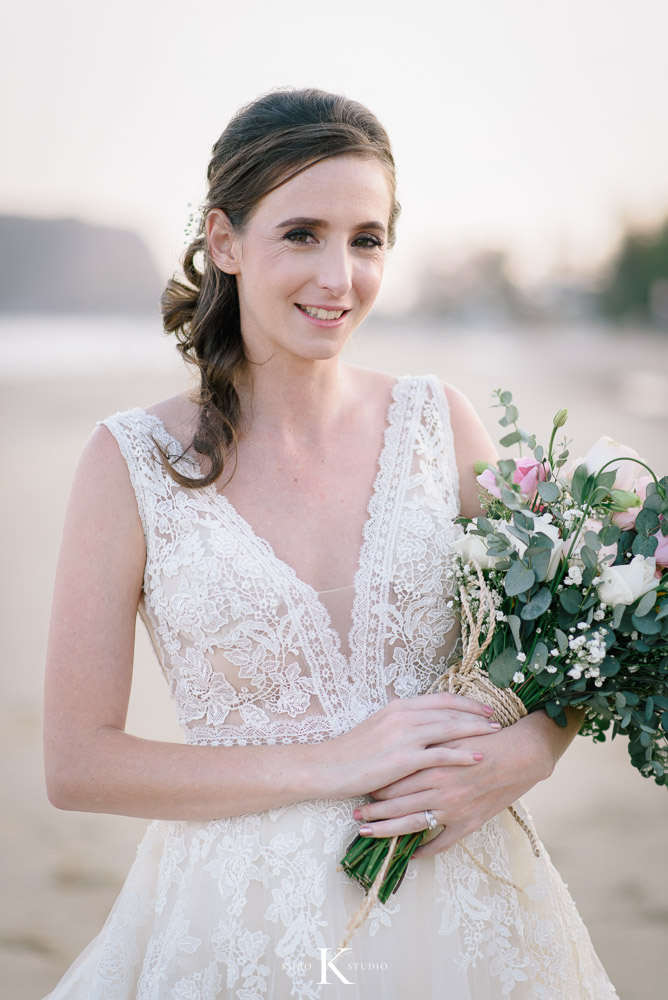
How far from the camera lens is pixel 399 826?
6.29 ft

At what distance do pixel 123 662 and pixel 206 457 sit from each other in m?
0.55

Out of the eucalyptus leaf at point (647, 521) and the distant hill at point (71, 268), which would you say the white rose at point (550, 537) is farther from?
the distant hill at point (71, 268)

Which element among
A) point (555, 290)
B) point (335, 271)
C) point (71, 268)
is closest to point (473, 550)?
point (335, 271)

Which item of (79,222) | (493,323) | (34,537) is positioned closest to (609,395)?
(34,537)

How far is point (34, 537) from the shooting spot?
Answer: 10016 millimetres

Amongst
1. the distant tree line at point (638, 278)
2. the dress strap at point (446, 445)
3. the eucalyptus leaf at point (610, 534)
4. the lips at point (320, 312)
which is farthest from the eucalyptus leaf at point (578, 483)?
the distant tree line at point (638, 278)

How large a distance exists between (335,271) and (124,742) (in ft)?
3.88

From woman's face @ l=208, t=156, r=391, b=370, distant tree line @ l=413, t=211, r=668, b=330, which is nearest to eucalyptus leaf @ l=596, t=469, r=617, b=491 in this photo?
woman's face @ l=208, t=156, r=391, b=370

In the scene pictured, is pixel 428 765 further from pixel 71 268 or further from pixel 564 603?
pixel 71 268

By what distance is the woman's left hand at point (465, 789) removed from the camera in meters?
1.93

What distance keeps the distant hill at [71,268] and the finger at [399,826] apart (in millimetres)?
31688

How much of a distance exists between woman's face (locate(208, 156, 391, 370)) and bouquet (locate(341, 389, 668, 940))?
481 mm

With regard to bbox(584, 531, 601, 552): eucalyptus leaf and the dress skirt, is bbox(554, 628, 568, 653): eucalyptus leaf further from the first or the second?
the dress skirt

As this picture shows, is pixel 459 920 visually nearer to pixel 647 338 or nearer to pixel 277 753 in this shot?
pixel 277 753
